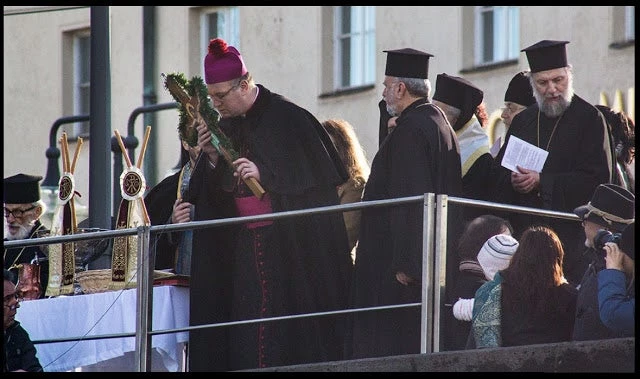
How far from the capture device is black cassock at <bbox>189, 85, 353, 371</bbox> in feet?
40.4

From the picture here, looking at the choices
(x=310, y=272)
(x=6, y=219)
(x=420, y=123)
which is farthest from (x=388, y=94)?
(x=6, y=219)

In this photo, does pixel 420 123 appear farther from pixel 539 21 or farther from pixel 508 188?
pixel 539 21

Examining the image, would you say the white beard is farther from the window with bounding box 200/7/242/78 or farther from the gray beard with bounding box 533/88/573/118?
the window with bounding box 200/7/242/78

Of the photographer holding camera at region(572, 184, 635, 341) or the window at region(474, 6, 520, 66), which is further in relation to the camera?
the window at region(474, 6, 520, 66)

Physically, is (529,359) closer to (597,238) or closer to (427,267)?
(597,238)

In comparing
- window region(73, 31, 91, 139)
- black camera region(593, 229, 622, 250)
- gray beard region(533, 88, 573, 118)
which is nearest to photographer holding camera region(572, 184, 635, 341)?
black camera region(593, 229, 622, 250)

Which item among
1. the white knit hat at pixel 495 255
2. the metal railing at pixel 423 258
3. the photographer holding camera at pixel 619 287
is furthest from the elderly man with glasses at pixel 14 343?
the photographer holding camera at pixel 619 287

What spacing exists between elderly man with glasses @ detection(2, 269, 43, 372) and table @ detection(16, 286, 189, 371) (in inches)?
22.3

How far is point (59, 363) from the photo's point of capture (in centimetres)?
1284

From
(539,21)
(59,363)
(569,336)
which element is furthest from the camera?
(539,21)

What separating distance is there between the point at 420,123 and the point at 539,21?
12326mm

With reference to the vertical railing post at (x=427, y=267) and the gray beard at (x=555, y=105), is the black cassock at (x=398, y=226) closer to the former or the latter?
the vertical railing post at (x=427, y=267)

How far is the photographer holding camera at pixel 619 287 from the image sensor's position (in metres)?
10.2

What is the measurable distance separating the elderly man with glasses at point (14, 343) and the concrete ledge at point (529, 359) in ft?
7.18
